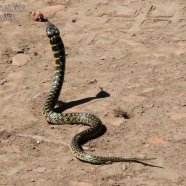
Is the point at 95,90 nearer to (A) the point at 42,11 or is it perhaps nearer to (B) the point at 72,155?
(B) the point at 72,155

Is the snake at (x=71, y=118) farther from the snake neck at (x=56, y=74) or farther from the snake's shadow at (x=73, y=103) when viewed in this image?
the snake's shadow at (x=73, y=103)

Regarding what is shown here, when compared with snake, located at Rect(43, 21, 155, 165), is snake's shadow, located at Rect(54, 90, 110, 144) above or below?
below

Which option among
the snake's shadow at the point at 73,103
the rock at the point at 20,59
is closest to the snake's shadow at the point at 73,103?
the snake's shadow at the point at 73,103

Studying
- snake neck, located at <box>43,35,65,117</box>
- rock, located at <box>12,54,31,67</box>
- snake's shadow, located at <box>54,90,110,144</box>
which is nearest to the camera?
snake neck, located at <box>43,35,65,117</box>

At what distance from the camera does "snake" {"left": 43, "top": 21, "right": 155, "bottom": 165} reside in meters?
8.45

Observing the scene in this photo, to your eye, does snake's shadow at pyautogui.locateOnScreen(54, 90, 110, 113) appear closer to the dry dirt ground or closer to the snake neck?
the dry dirt ground

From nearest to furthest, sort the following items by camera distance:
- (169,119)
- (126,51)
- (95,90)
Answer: (169,119) → (95,90) → (126,51)

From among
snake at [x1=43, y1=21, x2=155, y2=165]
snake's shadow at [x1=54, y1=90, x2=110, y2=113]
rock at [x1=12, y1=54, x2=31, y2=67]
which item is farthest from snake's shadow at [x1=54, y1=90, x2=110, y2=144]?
rock at [x1=12, y1=54, x2=31, y2=67]

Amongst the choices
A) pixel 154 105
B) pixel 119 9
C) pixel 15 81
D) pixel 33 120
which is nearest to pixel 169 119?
pixel 154 105

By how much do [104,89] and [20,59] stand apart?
1929 millimetres

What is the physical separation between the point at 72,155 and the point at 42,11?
5117mm

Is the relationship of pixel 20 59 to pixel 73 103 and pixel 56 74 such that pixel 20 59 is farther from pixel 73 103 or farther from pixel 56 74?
pixel 73 103

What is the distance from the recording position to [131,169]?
828 centimetres

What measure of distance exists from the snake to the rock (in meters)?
1.40
